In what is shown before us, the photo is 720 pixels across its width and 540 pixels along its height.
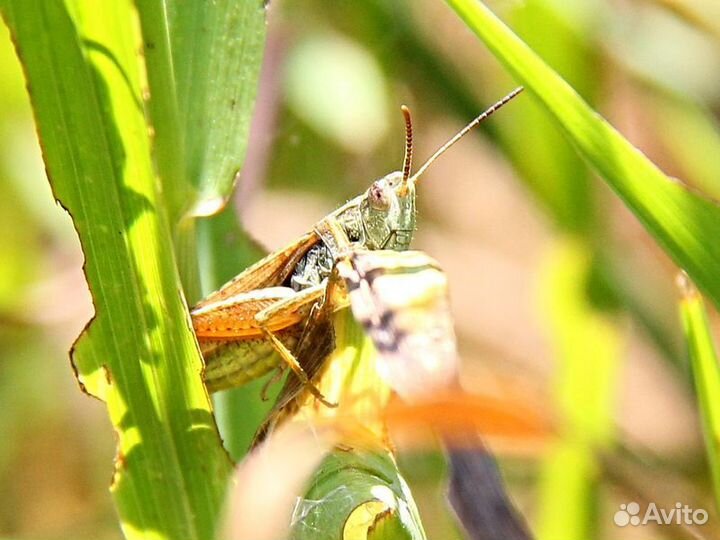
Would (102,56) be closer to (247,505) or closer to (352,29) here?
(247,505)

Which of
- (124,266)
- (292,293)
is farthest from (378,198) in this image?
(124,266)

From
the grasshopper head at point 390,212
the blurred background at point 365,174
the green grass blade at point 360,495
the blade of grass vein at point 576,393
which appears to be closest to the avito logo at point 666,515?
the blade of grass vein at point 576,393

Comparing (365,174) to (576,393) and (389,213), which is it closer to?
(389,213)

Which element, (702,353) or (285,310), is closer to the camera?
(702,353)

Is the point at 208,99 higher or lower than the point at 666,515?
higher

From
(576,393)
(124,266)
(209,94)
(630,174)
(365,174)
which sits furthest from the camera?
(365,174)

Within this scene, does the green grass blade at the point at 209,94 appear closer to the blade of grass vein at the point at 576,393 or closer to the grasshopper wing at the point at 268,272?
the grasshopper wing at the point at 268,272
